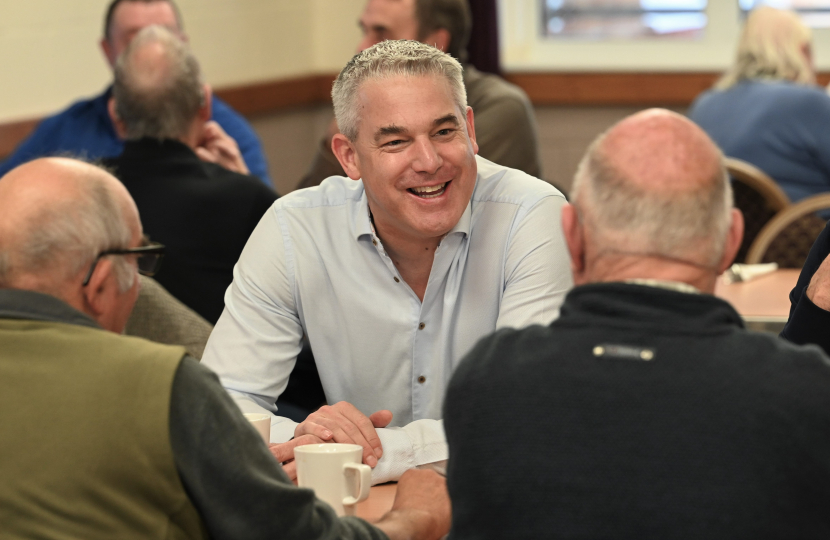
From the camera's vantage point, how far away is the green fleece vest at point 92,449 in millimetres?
1175

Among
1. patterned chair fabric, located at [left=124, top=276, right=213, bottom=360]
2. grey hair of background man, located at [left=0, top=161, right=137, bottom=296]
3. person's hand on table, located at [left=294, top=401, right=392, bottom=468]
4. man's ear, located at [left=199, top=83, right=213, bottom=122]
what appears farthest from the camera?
man's ear, located at [left=199, top=83, right=213, bottom=122]

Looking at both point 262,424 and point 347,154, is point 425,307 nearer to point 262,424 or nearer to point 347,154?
point 347,154

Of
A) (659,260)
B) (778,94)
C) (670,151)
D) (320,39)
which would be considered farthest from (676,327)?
(320,39)

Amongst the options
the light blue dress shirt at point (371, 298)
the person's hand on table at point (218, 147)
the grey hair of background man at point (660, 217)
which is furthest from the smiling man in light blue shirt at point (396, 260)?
the person's hand on table at point (218, 147)

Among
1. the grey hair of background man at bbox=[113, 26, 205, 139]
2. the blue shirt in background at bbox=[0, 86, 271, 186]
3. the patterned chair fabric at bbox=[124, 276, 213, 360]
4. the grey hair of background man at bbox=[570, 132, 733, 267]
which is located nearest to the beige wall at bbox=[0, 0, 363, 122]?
the blue shirt in background at bbox=[0, 86, 271, 186]

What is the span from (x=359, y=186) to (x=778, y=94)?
2864 millimetres

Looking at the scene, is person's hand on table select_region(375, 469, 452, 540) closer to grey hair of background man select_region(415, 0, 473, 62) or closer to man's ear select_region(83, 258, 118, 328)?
man's ear select_region(83, 258, 118, 328)

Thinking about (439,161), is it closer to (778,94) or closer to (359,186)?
(359,186)

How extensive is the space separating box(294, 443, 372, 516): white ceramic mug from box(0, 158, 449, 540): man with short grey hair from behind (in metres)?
0.10

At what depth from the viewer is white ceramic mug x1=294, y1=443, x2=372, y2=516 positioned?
141cm

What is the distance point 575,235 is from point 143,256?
2.16 feet

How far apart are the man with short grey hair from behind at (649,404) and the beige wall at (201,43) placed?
3550mm

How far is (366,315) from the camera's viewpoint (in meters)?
1.97

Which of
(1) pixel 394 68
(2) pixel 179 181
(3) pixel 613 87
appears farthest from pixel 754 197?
(3) pixel 613 87
